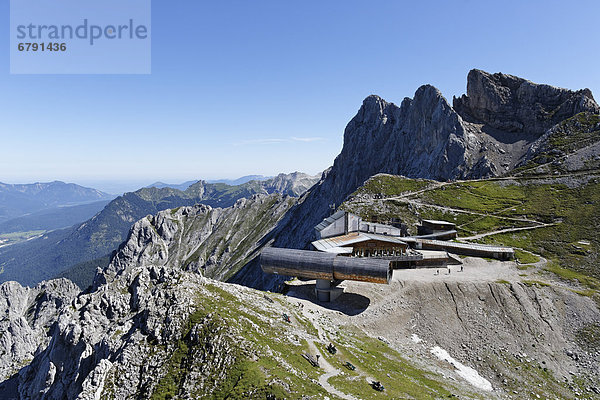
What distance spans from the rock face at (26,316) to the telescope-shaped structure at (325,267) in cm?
8620

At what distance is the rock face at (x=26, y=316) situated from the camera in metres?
103

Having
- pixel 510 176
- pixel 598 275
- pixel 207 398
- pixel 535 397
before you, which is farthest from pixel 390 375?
pixel 510 176

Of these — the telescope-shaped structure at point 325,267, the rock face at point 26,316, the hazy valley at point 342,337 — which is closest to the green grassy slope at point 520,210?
the hazy valley at point 342,337

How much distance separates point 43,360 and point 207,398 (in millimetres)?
39431

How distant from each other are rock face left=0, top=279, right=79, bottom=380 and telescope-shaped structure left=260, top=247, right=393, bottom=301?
86204mm

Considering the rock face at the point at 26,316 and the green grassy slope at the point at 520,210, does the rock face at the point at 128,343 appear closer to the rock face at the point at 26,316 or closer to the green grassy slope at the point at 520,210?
the rock face at the point at 26,316

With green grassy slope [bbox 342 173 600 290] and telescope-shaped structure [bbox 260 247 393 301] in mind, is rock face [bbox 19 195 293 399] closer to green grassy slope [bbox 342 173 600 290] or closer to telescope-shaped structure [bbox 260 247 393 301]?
telescope-shaped structure [bbox 260 247 393 301]

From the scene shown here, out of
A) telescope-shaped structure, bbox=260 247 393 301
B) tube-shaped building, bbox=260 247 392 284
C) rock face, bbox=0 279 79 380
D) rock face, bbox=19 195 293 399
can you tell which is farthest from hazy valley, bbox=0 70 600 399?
tube-shaped building, bbox=260 247 392 284

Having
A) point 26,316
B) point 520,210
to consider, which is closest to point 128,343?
point 520,210

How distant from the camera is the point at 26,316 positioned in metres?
155

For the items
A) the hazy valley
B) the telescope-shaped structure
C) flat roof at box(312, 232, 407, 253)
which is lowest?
the hazy valley

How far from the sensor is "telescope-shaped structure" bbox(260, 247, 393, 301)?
192 feet

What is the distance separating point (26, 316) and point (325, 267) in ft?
589

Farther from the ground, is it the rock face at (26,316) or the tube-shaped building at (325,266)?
the tube-shaped building at (325,266)
